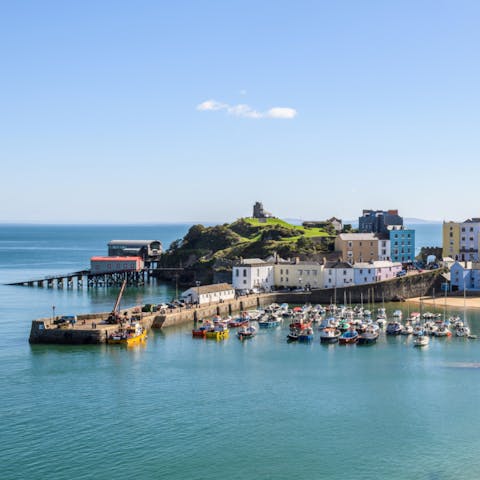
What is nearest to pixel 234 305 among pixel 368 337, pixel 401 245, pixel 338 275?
pixel 338 275

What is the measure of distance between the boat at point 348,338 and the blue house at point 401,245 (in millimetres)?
60956

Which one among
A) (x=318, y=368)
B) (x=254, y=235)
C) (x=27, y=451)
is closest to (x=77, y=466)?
(x=27, y=451)

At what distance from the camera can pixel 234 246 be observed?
501 ft

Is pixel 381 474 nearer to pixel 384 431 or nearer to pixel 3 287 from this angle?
pixel 384 431

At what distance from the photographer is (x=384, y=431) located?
47219 mm

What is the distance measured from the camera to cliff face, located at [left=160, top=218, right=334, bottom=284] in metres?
138

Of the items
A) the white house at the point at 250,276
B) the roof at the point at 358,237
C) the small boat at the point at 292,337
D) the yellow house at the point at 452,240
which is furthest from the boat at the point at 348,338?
the yellow house at the point at 452,240

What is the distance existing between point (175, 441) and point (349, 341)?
1407 inches

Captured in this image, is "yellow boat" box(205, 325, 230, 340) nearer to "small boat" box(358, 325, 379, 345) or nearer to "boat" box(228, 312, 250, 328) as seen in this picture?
"boat" box(228, 312, 250, 328)

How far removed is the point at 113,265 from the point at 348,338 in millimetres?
79158

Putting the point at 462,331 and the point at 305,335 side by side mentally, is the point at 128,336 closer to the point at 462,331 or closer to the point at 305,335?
the point at 305,335

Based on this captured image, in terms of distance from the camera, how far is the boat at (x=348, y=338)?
254 ft

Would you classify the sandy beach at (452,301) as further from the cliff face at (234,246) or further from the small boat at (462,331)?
the cliff face at (234,246)

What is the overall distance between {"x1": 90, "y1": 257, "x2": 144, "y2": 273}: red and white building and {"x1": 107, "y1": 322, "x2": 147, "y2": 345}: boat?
68.4 metres
